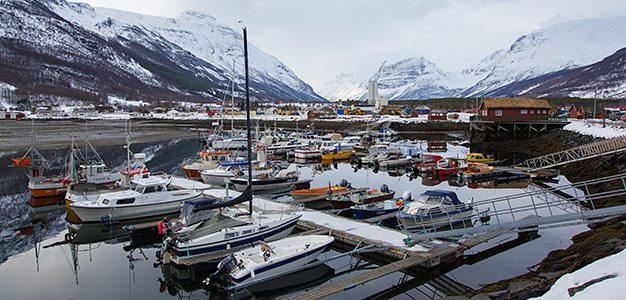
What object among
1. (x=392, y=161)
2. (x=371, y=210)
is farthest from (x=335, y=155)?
(x=371, y=210)

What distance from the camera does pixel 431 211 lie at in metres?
20.0

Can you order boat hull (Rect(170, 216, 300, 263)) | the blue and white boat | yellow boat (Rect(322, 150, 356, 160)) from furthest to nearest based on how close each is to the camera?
yellow boat (Rect(322, 150, 356, 160))
the blue and white boat
boat hull (Rect(170, 216, 300, 263))

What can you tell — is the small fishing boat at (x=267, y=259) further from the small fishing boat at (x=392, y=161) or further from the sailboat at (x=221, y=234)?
the small fishing boat at (x=392, y=161)

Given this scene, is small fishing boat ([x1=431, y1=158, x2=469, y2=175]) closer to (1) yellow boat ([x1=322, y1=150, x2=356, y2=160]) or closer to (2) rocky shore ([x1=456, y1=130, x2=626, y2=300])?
(2) rocky shore ([x1=456, y1=130, x2=626, y2=300])

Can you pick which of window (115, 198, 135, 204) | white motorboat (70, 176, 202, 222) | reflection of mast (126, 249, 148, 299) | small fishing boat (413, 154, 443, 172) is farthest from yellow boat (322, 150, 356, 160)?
reflection of mast (126, 249, 148, 299)

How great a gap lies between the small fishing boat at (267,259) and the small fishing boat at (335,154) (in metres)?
34.8

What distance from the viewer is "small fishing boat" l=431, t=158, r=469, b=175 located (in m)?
38.1

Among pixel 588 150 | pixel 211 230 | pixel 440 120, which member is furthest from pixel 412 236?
pixel 440 120

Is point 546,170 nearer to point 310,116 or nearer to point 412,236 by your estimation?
point 412,236

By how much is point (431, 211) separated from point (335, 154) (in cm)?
3231

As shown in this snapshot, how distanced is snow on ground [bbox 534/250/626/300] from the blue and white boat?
28.6 feet

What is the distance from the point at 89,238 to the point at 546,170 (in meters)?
34.9

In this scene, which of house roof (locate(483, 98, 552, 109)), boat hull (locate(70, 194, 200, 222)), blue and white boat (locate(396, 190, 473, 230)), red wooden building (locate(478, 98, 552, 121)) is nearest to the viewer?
blue and white boat (locate(396, 190, 473, 230))

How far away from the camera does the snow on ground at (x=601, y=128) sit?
43.0 meters
